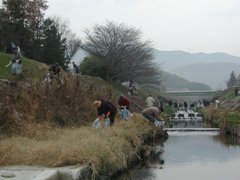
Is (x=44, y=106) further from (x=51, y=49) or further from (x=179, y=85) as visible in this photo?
(x=179, y=85)

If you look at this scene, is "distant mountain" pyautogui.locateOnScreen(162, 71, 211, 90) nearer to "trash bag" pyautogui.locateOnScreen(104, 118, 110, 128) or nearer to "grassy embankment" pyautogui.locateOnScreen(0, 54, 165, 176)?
"grassy embankment" pyautogui.locateOnScreen(0, 54, 165, 176)

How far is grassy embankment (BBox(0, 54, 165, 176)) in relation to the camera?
1310cm

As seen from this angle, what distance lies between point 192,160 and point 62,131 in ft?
17.7

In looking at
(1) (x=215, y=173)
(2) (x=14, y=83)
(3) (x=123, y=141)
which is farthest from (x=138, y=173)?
(2) (x=14, y=83)

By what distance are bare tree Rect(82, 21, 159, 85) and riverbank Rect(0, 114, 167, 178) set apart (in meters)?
40.5

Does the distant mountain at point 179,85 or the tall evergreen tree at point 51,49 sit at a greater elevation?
the distant mountain at point 179,85

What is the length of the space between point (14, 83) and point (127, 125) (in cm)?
545

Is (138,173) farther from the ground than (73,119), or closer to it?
closer to it

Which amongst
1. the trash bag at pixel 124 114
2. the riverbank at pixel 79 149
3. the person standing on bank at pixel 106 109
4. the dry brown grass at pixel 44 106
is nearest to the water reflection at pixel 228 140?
the trash bag at pixel 124 114

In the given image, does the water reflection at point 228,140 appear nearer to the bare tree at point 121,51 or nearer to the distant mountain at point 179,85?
the bare tree at point 121,51

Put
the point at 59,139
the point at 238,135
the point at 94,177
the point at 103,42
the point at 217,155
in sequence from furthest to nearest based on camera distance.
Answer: the point at 103,42
the point at 238,135
the point at 217,155
the point at 59,139
the point at 94,177

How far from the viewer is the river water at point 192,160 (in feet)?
51.9

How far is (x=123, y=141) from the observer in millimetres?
16766

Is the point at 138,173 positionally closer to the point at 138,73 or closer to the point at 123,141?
the point at 123,141
